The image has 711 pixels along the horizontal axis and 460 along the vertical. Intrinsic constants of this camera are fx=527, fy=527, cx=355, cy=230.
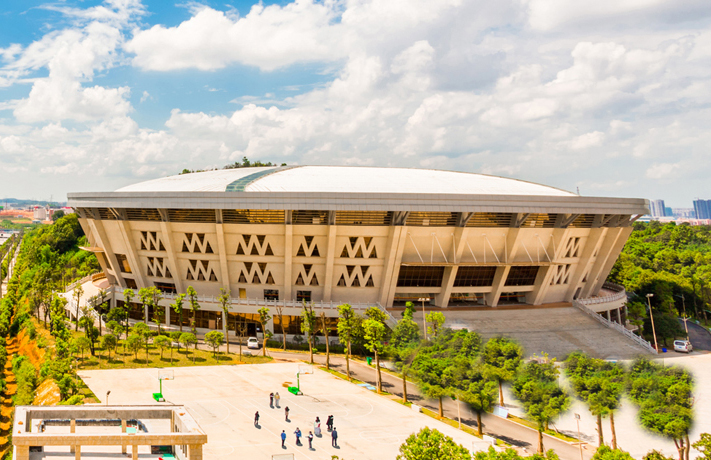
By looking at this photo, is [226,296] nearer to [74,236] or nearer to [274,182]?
[274,182]

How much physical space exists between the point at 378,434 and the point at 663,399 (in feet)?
51.2

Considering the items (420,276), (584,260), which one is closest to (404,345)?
(420,276)

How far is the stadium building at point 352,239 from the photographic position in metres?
50.4

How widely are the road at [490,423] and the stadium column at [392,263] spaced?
9.31m

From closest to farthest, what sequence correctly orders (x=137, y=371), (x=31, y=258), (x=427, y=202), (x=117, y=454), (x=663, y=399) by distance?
(x=117, y=454)
(x=663, y=399)
(x=137, y=371)
(x=427, y=202)
(x=31, y=258)

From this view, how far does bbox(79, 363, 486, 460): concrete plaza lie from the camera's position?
92.0ft

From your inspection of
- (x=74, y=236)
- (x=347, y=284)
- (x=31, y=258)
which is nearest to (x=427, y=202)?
(x=347, y=284)

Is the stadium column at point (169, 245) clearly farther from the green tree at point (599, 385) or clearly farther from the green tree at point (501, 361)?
the green tree at point (599, 385)

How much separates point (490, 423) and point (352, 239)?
76.8 ft

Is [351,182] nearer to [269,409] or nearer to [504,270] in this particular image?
[504,270]

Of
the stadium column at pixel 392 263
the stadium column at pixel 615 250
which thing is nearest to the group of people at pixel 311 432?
the stadium column at pixel 392 263

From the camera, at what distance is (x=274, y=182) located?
5656 cm

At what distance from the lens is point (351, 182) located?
57.2 m

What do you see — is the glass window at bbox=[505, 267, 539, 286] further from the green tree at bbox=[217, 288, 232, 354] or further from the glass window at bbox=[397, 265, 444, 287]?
the green tree at bbox=[217, 288, 232, 354]
